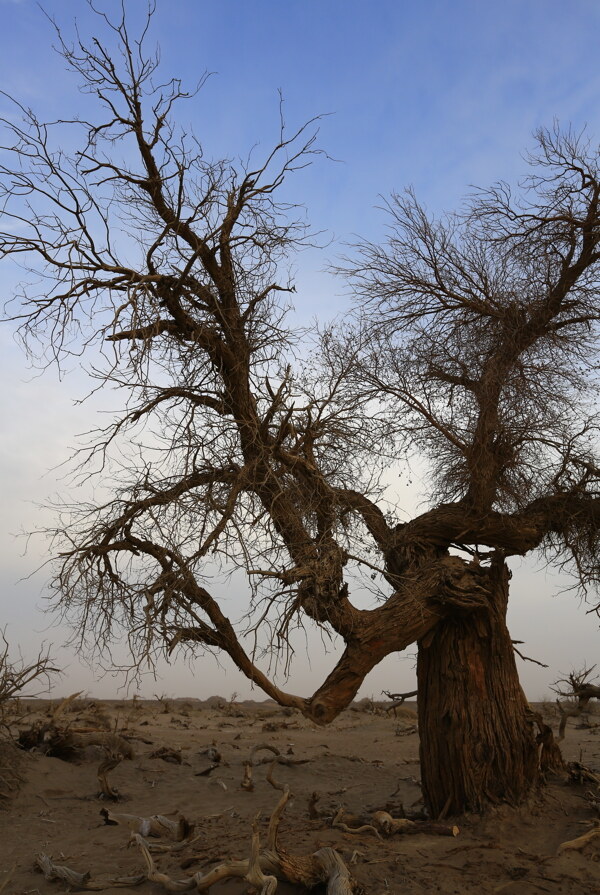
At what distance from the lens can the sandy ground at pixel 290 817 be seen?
687cm

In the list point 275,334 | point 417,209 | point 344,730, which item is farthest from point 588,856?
point 344,730

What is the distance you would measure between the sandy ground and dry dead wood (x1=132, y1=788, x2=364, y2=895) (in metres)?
0.17

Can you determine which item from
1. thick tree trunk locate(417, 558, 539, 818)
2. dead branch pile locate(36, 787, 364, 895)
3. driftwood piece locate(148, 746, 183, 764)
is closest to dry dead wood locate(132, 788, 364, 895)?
dead branch pile locate(36, 787, 364, 895)

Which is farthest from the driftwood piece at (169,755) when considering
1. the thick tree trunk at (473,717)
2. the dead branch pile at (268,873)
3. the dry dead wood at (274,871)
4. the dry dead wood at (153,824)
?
the dry dead wood at (274,871)

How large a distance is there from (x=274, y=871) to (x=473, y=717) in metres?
3.07

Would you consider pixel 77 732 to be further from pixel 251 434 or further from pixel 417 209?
pixel 417 209

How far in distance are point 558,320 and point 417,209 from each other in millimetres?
2360

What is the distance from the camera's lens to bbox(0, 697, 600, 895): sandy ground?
6871 millimetres

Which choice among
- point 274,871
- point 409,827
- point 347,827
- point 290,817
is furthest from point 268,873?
point 290,817

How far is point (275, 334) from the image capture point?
322 inches

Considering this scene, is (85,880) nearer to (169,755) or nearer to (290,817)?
(290,817)

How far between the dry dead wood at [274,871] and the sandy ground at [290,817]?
0.57ft

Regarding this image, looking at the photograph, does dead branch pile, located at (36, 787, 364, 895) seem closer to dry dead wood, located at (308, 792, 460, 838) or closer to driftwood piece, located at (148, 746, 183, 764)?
dry dead wood, located at (308, 792, 460, 838)

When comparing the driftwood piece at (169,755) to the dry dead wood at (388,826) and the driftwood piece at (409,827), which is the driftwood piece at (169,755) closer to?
the dry dead wood at (388,826)
